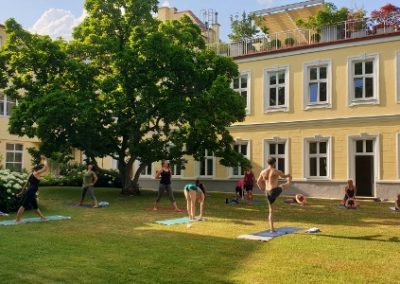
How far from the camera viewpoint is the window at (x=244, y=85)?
2831 cm

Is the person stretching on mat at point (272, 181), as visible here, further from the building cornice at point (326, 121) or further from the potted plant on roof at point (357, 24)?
the potted plant on roof at point (357, 24)

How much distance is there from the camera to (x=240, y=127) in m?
28.5

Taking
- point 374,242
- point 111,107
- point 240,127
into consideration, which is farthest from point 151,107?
point 374,242

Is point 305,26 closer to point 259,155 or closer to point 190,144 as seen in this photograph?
point 259,155

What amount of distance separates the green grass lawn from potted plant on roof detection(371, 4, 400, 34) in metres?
12.0

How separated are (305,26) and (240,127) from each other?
21.3 feet

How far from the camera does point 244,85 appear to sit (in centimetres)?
Answer: 2870

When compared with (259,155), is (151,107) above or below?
above

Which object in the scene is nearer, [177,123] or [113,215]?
[113,215]

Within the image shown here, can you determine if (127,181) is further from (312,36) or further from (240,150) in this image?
(312,36)

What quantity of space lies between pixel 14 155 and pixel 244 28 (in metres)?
18.8

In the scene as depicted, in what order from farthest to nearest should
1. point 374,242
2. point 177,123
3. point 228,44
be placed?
point 228,44 < point 177,123 < point 374,242

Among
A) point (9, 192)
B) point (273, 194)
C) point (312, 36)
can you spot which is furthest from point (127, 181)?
point (273, 194)

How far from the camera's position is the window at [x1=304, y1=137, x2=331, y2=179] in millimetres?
25281
